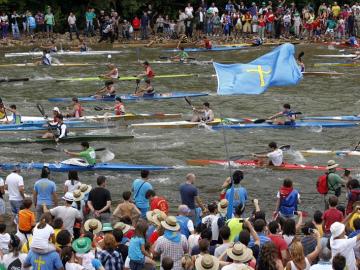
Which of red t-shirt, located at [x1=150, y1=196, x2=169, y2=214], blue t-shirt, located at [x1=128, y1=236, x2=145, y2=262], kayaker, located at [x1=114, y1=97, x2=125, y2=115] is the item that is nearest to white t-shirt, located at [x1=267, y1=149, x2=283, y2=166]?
red t-shirt, located at [x1=150, y1=196, x2=169, y2=214]

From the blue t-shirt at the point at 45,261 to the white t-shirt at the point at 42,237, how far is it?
0.42 ft

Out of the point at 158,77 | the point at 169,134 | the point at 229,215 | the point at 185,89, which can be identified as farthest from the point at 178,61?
the point at 229,215

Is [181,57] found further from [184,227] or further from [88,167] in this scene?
[184,227]

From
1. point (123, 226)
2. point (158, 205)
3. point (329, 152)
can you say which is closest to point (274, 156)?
point (329, 152)

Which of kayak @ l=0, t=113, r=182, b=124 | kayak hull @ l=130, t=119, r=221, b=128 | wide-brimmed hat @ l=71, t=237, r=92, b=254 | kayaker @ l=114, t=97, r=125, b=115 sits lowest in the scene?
kayak hull @ l=130, t=119, r=221, b=128

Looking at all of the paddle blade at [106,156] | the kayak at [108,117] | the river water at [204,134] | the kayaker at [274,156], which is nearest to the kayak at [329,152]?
the river water at [204,134]

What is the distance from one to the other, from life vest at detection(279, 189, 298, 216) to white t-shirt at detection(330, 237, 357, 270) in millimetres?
3303

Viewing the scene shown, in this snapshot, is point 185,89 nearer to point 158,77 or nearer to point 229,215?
point 158,77

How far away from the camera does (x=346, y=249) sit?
1095cm

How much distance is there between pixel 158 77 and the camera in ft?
119

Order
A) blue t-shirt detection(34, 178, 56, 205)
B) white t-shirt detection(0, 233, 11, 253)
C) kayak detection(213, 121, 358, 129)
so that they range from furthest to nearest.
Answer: kayak detection(213, 121, 358, 129), blue t-shirt detection(34, 178, 56, 205), white t-shirt detection(0, 233, 11, 253)

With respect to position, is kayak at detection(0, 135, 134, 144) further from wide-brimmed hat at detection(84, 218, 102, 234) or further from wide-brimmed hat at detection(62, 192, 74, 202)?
wide-brimmed hat at detection(84, 218, 102, 234)

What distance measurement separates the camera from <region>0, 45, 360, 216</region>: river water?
20078 millimetres

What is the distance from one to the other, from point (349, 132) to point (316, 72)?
463 inches
